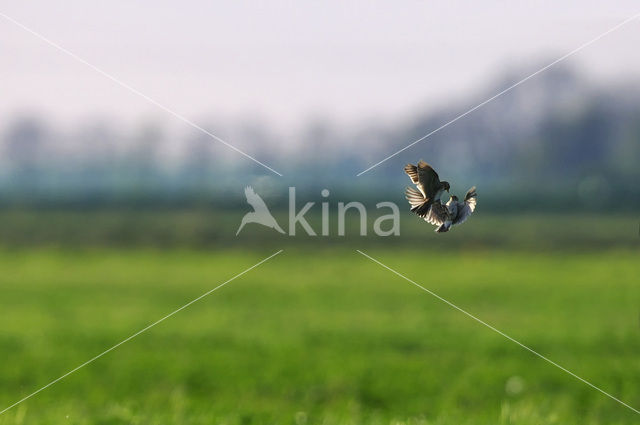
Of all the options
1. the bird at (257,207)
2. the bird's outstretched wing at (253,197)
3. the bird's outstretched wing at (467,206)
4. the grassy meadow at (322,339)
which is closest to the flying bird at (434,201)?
the bird's outstretched wing at (467,206)

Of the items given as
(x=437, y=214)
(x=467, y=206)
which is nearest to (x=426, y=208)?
(x=437, y=214)

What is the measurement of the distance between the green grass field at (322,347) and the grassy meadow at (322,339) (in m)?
0.04

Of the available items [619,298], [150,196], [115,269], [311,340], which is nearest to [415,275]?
[619,298]

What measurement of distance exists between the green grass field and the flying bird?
1538mm

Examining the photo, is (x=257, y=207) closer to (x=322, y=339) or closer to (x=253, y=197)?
(x=322, y=339)

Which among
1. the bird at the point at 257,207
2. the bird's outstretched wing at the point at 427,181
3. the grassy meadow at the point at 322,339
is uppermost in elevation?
the bird's outstretched wing at the point at 427,181

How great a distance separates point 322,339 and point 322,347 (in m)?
0.73

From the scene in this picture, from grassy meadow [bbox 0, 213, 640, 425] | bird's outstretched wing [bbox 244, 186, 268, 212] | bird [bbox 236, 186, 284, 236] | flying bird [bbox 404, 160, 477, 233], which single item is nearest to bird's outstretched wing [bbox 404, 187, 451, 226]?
flying bird [bbox 404, 160, 477, 233]

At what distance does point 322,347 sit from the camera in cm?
1180

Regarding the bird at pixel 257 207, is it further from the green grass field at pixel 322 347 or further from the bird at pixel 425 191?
the bird at pixel 425 191

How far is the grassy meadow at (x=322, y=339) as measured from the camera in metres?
7.63

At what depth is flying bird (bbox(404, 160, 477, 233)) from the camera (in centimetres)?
428

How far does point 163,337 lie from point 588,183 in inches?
1161

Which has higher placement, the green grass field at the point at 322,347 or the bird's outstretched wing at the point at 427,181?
the bird's outstretched wing at the point at 427,181
